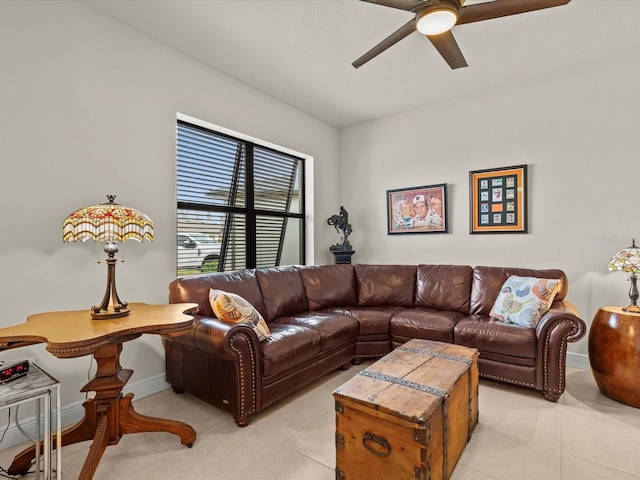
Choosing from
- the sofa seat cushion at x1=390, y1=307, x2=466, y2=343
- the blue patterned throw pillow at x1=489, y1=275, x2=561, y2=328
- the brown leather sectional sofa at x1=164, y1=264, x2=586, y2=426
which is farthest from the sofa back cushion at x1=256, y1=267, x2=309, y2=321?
the blue patterned throw pillow at x1=489, y1=275, x2=561, y2=328

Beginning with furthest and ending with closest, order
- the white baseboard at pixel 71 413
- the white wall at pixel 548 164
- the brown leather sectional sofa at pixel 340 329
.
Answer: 1. the white wall at pixel 548 164
2. the brown leather sectional sofa at pixel 340 329
3. the white baseboard at pixel 71 413

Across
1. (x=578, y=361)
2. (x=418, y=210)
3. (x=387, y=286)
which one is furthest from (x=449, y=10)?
(x=578, y=361)

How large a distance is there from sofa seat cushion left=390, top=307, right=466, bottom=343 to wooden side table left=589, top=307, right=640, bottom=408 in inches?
40.0

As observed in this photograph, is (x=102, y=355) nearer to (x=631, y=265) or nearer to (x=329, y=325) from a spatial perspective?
(x=329, y=325)

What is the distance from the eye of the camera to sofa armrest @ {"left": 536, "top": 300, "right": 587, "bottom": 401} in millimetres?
2404

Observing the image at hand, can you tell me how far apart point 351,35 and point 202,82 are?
1.41m

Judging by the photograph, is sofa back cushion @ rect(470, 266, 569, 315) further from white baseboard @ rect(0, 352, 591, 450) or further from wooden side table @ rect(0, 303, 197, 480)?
wooden side table @ rect(0, 303, 197, 480)

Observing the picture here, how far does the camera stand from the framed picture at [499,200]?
3441 mm

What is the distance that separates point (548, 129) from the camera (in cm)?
332

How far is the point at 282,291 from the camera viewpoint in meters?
3.29

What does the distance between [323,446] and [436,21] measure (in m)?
2.47

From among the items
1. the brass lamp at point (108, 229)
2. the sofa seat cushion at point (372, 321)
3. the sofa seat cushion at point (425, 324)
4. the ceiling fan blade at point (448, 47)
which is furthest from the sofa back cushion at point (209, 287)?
the ceiling fan blade at point (448, 47)

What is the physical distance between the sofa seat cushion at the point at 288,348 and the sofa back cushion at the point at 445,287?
1475 millimetres

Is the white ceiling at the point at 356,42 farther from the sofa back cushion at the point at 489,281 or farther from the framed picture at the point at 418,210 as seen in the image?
the sofa back cushion at the point at 489,281
